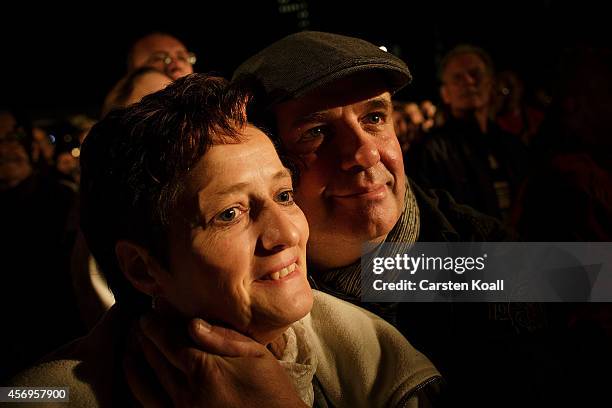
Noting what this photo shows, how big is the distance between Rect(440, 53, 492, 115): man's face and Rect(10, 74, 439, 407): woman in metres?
2.20

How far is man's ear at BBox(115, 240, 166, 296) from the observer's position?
1.04m

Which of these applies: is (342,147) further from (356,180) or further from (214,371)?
(214,371)

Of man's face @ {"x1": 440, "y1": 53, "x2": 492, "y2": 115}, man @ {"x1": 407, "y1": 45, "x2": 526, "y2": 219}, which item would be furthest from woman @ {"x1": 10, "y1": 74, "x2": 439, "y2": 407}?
man's face @ {"x1": 440, "y1": 53, "x2": 492, "y2": 115}

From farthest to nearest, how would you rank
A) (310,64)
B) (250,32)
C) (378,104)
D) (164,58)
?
(250,32)
(164,58)
(378,104)
(310,64)

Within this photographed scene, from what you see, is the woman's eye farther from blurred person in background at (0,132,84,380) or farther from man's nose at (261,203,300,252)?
A: blurred person in background at (0,132,84,380)

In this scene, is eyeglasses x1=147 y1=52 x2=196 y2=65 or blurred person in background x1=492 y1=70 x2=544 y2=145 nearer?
eyeglasses x1=147 y1=52 x2=196 y2=65

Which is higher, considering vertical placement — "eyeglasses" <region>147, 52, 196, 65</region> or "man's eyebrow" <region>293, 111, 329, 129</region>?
"eyeglasses" <region>147, 52, 196, 65</region>

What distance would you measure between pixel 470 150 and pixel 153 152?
2.27 m

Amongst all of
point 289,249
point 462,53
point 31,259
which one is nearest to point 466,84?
point 462,53

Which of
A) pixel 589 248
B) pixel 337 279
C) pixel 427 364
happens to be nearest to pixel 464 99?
pixel 589 248

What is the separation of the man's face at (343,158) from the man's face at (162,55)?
1418 millimetres

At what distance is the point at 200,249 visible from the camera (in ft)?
3.20

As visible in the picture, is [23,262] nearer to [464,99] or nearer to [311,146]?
[311,146]

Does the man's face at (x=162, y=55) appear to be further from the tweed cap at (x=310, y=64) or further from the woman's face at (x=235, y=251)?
the woman's face at (x=235, y=251)
